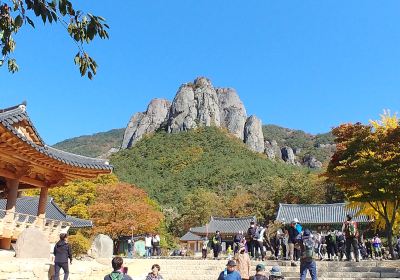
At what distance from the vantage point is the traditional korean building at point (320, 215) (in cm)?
4038

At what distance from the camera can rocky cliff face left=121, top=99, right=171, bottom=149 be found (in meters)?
125

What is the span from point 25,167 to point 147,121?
4581 inches

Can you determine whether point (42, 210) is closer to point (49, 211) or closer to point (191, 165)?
point (49, 211)

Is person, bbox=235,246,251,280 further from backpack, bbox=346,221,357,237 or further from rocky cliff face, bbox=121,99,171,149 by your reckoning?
rocky cliff face, bbox=121,99,171,149

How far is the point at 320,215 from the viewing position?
4278 centimetres

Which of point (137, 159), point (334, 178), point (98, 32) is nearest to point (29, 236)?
point (98, 32)

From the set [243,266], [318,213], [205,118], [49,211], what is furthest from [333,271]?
[205,118]

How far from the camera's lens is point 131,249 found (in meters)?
33.6

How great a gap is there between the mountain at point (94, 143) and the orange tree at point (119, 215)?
110 m

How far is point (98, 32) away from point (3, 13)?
92 centimetres

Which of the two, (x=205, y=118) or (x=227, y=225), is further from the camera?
(x=205, y=118)

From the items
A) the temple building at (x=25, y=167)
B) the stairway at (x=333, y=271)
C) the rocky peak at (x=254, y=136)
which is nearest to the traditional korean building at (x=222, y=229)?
the stairway at (x=333, y=271)

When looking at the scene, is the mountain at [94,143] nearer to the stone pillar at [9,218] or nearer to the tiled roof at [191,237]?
the tiled roof at [191,237]

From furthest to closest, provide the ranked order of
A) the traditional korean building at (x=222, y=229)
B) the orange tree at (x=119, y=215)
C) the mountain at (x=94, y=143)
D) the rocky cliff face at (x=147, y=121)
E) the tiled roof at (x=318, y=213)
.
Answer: the mountain at (x=94, y=143) → the rocky cliff face at (x=147, y=121) → the traditional korean building at (x=222, y=229) → the tiled roof at (x=318, y=213) → the orange tree at (x=119, y=215)
